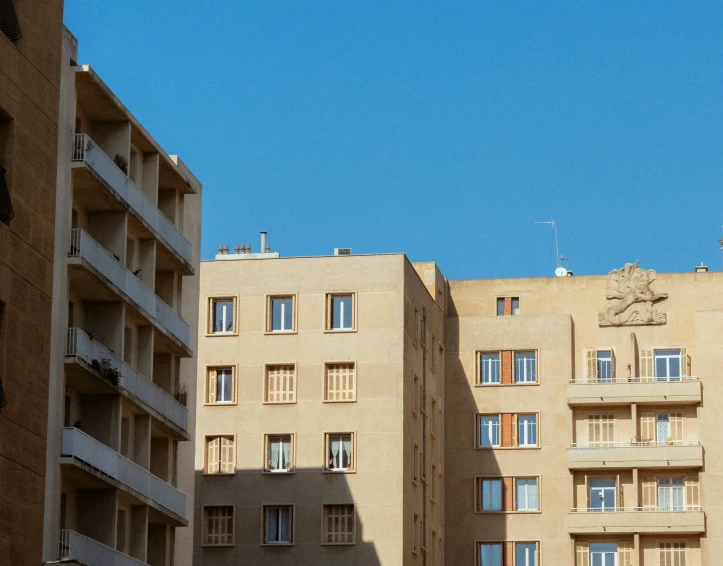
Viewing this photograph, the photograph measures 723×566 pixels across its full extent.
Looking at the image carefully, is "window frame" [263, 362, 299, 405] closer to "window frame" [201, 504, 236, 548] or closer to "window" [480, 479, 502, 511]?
"window frame" [201, 504, 236, 548]

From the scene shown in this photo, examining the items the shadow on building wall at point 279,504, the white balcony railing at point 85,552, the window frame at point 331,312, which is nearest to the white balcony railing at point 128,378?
the white balcony railing at point 85,552

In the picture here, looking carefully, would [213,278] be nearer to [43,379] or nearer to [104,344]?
[104,344]

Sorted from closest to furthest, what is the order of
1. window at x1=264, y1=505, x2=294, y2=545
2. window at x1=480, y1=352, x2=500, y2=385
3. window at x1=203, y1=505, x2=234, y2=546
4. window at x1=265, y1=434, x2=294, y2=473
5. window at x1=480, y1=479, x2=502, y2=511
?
window at x1=264, y1=505, x2=294, y2=545 → window at x1=203, y1=505, x2=234, y2=546 → window at x1=265, y1=434, x2=294, y2=473 → window at x1=480, y1=479, x2=502, y2=511 → window at x1=480, y1=352, x2=500, y2=385

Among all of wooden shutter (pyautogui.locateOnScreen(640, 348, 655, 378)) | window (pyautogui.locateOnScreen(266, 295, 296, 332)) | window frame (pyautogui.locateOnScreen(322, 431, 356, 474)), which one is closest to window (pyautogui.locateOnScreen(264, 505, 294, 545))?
window frame (pyautogui.locateOnScreen(322, 431, 356, 474))

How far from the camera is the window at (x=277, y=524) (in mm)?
72375

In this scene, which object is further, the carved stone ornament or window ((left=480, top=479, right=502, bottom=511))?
the carved stone ornament

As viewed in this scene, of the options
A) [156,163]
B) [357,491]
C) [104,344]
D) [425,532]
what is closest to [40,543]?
[104,344]

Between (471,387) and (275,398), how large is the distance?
12112 mm

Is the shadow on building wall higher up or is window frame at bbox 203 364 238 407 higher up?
window frame at bbox 203 364 238 407

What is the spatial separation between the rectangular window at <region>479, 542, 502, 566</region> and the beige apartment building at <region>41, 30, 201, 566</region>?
76.1 feet

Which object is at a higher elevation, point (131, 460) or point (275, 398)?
point (275, 398)

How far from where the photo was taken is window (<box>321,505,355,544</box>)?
235ft

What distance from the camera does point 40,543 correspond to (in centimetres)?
4159

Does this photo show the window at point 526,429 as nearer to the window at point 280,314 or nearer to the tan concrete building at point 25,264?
the window at point 280,314
